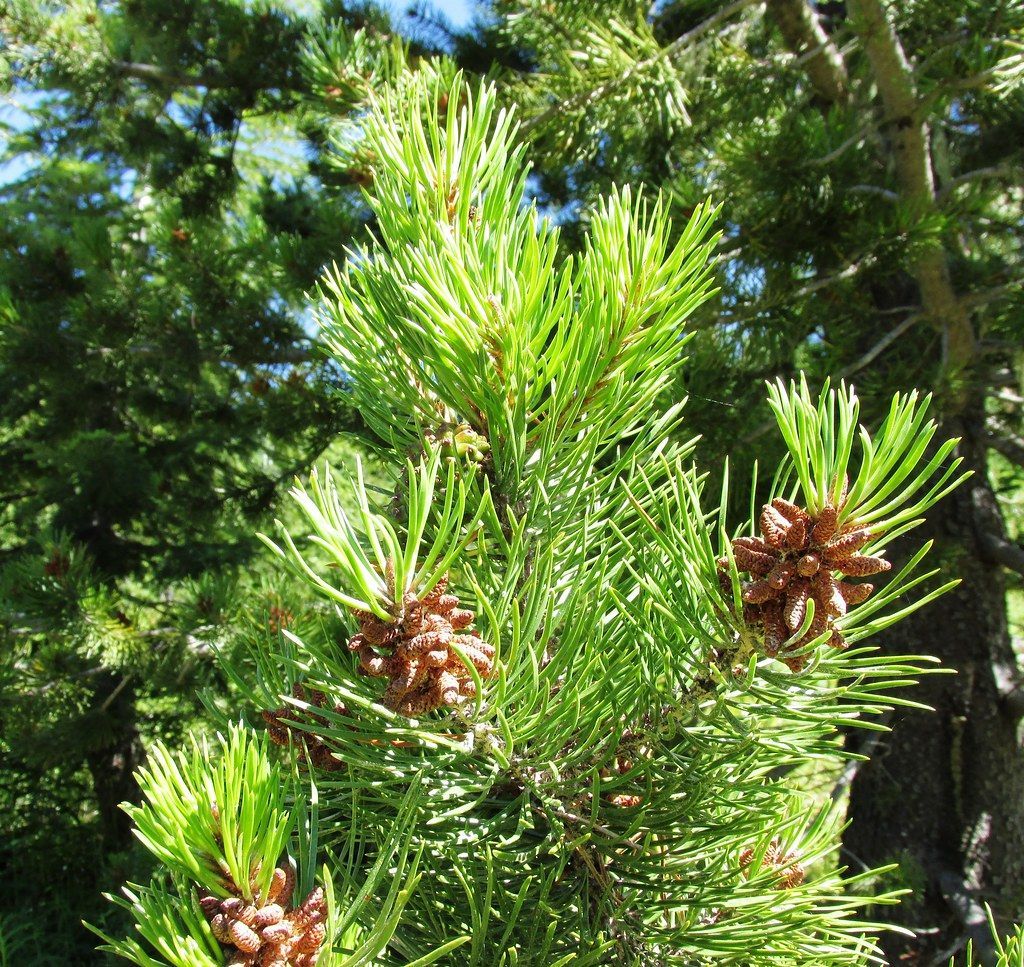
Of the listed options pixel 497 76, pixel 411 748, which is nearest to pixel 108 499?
pixel 497 76

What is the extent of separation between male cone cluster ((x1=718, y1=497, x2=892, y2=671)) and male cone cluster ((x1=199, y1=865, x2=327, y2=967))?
0.33 metres

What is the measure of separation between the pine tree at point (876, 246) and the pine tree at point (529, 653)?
0.94m

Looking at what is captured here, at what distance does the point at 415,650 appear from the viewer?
18.8 inches

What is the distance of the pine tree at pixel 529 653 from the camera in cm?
47

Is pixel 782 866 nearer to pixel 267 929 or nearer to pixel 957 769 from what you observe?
pixel 267 929

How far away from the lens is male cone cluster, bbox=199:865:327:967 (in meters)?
0.45

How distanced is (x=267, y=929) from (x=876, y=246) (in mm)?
1813

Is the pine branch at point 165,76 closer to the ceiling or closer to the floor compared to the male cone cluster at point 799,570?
closer to the ceiling

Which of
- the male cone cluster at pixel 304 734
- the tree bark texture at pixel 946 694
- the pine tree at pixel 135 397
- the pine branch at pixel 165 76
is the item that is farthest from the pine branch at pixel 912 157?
the pine branch at pixel 165 76

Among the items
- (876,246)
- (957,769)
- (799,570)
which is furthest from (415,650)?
(957,769)

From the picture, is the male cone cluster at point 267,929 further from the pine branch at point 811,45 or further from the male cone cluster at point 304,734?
the pine branch at point 811,45

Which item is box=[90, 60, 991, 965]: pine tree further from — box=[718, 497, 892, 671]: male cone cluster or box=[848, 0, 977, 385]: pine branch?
box=[848, 0, 977, 385]: pine branch

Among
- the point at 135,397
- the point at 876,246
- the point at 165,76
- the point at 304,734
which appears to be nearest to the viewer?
the point at 304,734

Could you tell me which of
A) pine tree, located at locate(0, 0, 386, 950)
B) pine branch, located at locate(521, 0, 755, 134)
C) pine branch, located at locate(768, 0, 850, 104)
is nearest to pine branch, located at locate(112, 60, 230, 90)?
pine tree, located at locate(0, 0, 386, 950)
